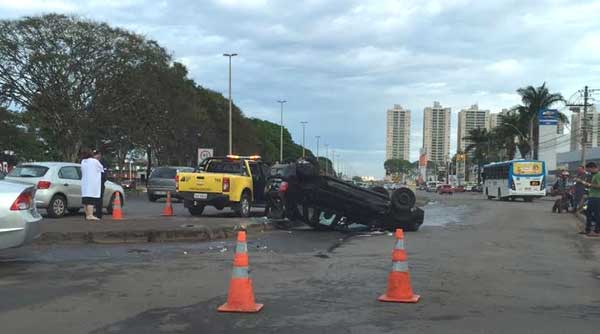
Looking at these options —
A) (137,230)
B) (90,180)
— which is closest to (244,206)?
(90,180)

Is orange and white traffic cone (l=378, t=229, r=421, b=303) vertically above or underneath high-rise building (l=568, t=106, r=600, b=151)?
underneath

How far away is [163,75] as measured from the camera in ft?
141

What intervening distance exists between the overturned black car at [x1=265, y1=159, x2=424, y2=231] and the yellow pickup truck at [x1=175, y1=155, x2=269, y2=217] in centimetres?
217

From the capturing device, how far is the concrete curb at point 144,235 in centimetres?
1201

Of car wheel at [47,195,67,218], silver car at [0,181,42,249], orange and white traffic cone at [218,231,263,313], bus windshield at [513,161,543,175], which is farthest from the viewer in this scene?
bus windshield at [513,161,543,175]

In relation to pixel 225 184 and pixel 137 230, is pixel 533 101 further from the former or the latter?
pixel 137 230

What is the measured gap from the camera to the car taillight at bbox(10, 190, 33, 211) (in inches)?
356

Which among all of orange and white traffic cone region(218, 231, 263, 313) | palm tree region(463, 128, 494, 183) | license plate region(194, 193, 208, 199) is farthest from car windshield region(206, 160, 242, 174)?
palm tree region(463, 128, 494, 183)

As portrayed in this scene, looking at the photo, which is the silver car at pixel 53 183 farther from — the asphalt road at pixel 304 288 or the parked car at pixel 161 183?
the parked car at pixel 161 183

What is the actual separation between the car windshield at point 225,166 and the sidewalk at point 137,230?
11.1 feet

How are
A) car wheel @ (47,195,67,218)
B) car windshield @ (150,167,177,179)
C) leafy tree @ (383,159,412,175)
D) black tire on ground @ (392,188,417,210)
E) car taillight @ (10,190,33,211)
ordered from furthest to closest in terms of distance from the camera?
leafy tree @ (383,159,412,175) < car windshield @ (150,167,177,179) < car wheel @ (47,195,67,218) < black tire on ground @ (392,188,417,210) < car taillight @ (10,190,33,211)

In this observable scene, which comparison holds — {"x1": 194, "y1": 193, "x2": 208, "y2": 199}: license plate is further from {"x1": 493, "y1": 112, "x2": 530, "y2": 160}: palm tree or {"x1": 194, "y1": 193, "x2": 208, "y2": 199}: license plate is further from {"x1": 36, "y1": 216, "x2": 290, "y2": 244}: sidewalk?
{"x1": 493, "y1": 112, "x2": 530, "y2": 160}: palm tree

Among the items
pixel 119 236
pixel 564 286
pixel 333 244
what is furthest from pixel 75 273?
pixel 564 286

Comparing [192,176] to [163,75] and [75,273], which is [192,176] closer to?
[75,273]
